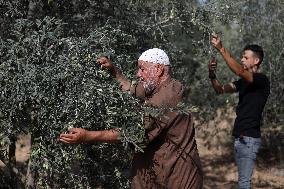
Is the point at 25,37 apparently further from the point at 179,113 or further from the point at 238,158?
the point at 238,158

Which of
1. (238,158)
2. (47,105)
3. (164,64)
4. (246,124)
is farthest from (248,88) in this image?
(47,105)

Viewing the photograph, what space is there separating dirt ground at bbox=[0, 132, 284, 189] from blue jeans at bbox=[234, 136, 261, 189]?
3.63m

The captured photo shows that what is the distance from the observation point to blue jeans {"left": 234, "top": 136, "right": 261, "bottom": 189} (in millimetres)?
4551

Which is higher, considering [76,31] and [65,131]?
[76,31]

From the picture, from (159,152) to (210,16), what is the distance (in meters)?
2.48

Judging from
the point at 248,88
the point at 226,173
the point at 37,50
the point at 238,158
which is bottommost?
the point at 226,173

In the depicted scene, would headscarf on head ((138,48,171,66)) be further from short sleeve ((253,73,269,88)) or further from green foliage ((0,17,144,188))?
short sleeve ((253,73,269,88))

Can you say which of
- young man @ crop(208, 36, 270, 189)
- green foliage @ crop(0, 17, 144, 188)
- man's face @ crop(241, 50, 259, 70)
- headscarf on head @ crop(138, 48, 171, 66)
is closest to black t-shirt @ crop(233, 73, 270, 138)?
young man @ crop(208, 36, 270, 189)

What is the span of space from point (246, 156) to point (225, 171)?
537 cm

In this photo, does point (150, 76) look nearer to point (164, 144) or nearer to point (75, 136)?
point (164, 144)

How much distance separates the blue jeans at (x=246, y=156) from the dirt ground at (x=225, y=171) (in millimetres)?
3628

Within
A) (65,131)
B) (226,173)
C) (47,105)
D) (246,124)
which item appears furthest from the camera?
(226,173)

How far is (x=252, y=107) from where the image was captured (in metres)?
4.63

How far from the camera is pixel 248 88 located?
4684 mm
